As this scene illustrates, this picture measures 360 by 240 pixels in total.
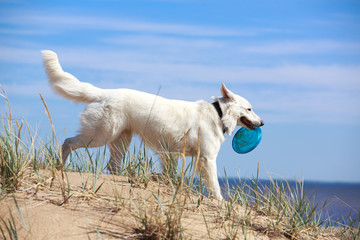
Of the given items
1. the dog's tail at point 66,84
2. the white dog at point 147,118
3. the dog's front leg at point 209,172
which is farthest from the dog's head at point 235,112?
the dog's tail at point 66,84

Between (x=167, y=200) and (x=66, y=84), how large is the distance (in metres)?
3.54

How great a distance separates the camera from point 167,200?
373cm

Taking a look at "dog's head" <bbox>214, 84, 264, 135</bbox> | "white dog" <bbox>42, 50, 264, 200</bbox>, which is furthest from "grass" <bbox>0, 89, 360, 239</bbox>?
"dog's head" <bbox>214, 84, 264, 135</bbox>

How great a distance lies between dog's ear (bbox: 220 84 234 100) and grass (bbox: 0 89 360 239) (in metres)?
2.55

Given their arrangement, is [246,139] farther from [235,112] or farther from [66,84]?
[66,84]

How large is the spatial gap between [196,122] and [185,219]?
3.52m

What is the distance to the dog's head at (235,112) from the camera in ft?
24.0

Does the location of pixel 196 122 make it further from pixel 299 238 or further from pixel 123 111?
pixel 299 238

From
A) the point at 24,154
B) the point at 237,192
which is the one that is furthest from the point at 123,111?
the point at 237,192

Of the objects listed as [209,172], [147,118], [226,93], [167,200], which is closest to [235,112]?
[226,93]

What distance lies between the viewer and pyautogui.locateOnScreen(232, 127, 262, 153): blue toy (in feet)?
25.2

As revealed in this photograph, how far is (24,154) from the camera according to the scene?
449 cm

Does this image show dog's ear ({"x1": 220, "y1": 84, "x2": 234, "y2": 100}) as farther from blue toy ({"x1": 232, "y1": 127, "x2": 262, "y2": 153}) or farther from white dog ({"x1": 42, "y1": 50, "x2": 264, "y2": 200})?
blue toy ({"x1": 232, "y1": 127, "x2": 262, "y2": 153})

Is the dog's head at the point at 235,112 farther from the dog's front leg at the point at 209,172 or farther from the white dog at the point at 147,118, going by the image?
the dog's front leg at the point at 209,172
